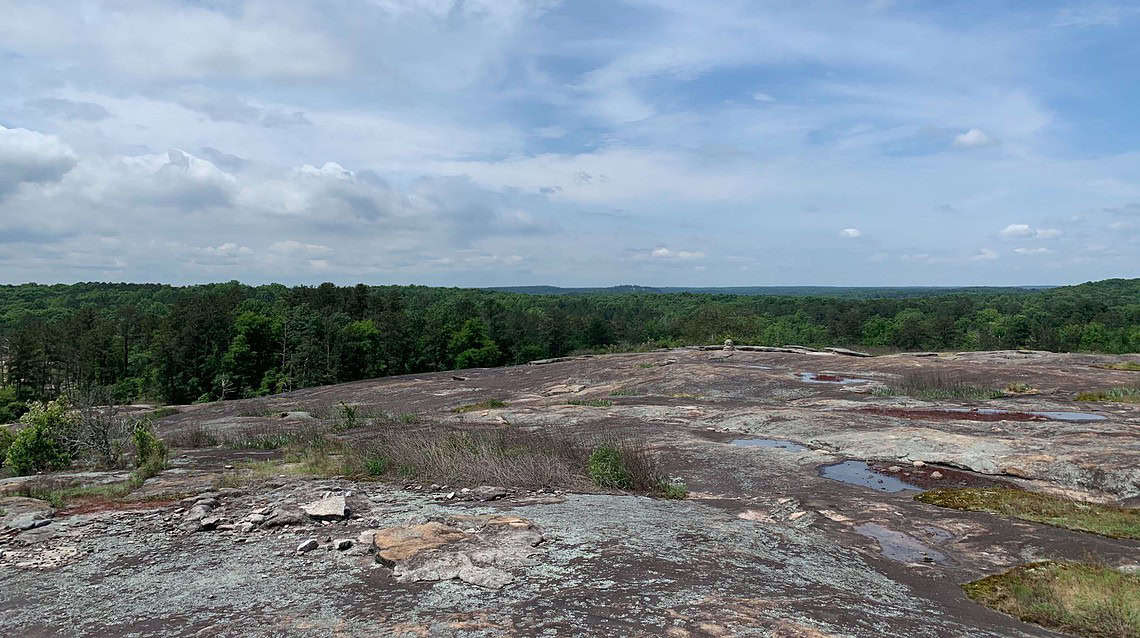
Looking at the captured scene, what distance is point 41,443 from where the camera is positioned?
47.0ft

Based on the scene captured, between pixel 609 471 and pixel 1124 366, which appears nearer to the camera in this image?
pixel 609 471

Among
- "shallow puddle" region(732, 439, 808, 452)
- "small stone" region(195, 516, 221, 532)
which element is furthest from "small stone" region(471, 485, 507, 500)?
"shallow puddle" region(732, 439, 808, 452)

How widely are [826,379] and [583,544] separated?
26.3 meters

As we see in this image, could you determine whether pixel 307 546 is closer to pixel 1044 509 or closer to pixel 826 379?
pixel 1044 509

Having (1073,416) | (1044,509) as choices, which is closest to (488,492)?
(1044,509)

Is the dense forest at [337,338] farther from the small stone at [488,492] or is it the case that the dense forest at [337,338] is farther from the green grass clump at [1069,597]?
the green grass clump at [1069,597]

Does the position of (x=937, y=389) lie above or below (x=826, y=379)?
above

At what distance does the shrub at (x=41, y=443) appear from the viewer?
13961 mm

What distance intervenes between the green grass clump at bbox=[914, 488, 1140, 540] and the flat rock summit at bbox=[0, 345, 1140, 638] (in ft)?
1.21

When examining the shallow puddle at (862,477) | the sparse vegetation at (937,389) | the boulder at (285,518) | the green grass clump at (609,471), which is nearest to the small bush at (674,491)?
the green grass clump at (609,471)

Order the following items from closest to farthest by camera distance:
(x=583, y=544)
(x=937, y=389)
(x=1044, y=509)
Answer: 1. (x=583, y=544)
2. (x=1044, y=509)
3. (x=937, y=389)

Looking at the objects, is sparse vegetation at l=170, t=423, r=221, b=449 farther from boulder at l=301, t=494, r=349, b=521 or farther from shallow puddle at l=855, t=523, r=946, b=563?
shallow puddle at l=855, t=523, r=946, b=563

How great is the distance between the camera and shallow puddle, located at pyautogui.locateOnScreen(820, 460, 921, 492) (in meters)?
12.3

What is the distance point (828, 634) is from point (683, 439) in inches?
458
